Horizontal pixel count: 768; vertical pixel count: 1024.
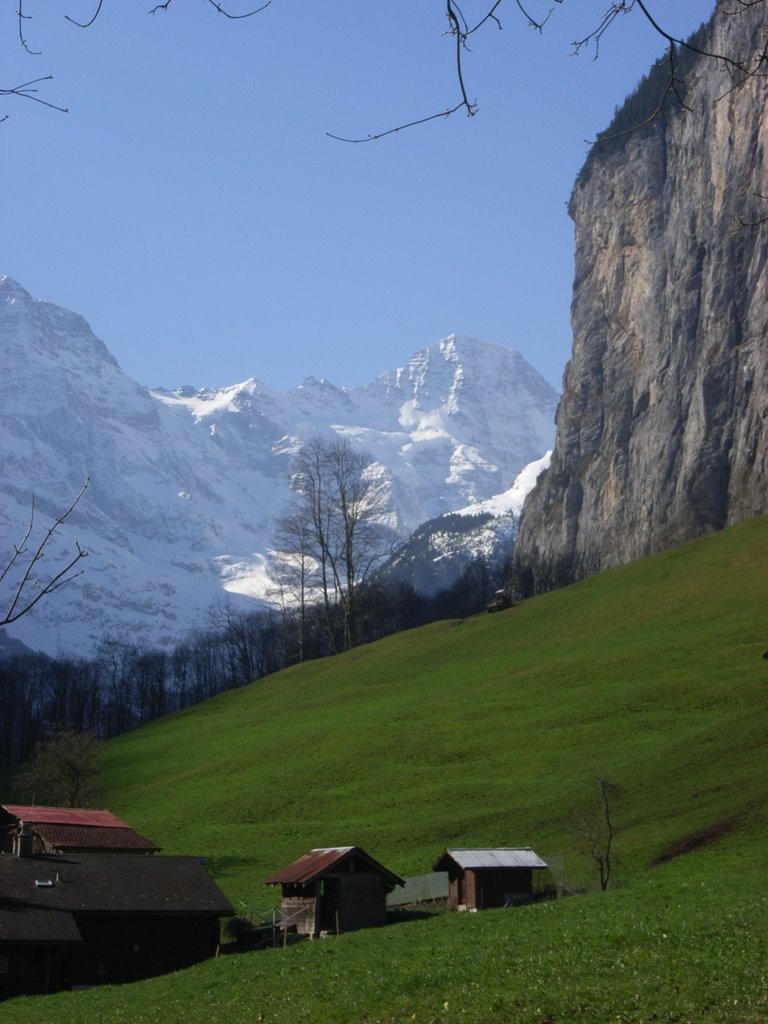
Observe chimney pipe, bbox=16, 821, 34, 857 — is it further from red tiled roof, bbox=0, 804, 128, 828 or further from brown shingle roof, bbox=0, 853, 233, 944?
red tiled roof, bbox=0, 804, 128, 828

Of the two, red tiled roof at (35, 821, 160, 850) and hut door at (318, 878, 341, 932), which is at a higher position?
red tiled roof at (35, 821, 160, 850)

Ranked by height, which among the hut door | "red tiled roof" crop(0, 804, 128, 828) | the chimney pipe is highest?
"red tiled roof" crop(0, 804, 128, 828)

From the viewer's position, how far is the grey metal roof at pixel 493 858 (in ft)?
125

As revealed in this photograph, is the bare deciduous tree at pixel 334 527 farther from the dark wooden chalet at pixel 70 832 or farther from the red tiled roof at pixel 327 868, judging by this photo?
the red tiled roof at pixel 327 868

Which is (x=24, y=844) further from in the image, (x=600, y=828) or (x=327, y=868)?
(x=600, y=828)

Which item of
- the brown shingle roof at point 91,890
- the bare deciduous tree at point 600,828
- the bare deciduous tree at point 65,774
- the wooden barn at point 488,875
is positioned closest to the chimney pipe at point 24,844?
the brown shingle roof at point 91,890

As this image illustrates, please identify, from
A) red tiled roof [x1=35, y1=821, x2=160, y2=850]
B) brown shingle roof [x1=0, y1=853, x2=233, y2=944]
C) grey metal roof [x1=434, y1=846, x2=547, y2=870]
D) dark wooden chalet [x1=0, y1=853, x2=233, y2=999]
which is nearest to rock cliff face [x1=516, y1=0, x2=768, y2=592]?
grey metal roof [x1=434, y1=846, x2=547, y2=870]

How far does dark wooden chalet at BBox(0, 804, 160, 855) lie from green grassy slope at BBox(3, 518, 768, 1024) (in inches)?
161

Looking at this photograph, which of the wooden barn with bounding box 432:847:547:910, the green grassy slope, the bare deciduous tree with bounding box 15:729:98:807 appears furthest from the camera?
the bare deciduous tree with bounding box 15:729:98:807

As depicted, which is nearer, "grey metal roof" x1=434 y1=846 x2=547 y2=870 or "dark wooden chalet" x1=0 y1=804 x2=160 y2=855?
"grey metal roof" x1=434 y1=846 x2=547 y2=870

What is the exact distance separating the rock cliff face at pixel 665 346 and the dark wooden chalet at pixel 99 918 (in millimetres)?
84002

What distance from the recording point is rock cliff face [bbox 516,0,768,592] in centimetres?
12356

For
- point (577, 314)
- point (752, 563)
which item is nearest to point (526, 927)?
point (752, 563)

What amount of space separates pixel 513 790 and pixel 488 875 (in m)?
13.6
